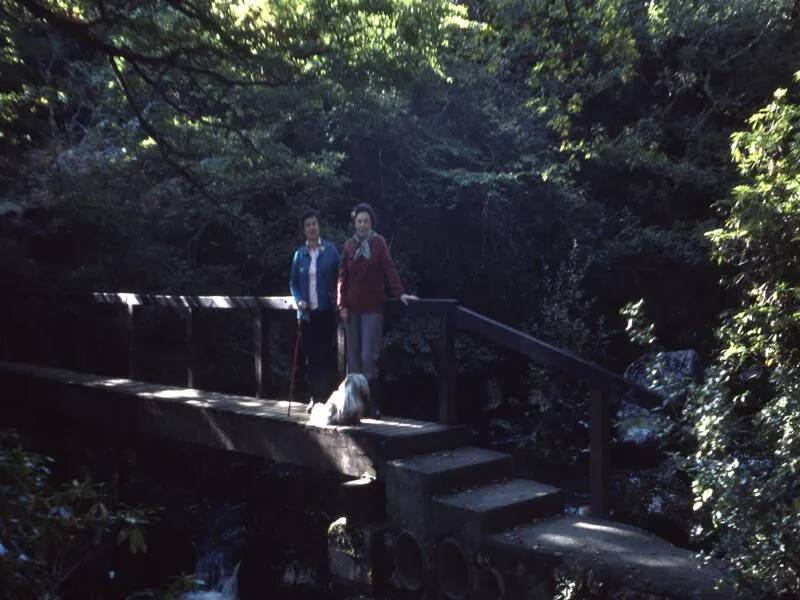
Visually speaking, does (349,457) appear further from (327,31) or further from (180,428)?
(327,31)

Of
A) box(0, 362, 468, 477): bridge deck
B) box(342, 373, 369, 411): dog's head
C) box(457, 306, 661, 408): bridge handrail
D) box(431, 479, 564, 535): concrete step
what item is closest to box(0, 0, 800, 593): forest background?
box(457, 306, 661, 408): bridge handrail

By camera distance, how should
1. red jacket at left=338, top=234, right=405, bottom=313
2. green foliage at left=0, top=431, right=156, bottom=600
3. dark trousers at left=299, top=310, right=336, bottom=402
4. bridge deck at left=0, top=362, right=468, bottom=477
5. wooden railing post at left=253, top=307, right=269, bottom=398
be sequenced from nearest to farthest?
green foliage at left=0, top=431, right=156, bottom=600 → bridge deck at left=0, top=362, right=468, bottom=477 → red jacket at left=338, top=234, right=405, bottom=313 → dark trousers at left=299, top=310, right=336, bottom=402 → wooden railing post at left=253, top=307, right=269, bottom=398

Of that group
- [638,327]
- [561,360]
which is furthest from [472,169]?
[638,327]

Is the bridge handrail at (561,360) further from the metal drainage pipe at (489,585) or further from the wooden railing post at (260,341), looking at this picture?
the wooden railing post at (260,341)

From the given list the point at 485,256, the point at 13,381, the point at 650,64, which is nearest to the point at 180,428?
the point at 13,381

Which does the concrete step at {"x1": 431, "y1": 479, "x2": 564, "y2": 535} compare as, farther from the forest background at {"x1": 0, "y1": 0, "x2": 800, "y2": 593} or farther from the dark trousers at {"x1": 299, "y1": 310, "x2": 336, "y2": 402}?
the dark trousers at {"x1": 299, "y1": 310, "x2": 336, "y2": 402}

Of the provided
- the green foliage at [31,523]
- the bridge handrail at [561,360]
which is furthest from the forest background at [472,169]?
the green foliage at [31,523]

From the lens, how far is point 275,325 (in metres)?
13.4

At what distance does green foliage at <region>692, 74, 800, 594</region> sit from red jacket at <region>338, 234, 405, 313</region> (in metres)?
2.69

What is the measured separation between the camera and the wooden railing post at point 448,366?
6.67 meters

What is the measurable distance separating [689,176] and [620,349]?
3586 mm

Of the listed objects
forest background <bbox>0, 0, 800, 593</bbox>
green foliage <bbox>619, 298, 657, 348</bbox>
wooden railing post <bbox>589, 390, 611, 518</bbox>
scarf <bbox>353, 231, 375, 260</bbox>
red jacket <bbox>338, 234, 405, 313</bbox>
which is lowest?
wooden railing post <bbox>589, 390, 611, 518</bbox>

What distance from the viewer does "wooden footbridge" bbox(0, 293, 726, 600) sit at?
16.9 ft

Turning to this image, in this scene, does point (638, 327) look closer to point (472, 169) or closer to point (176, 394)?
point (176, 394)
